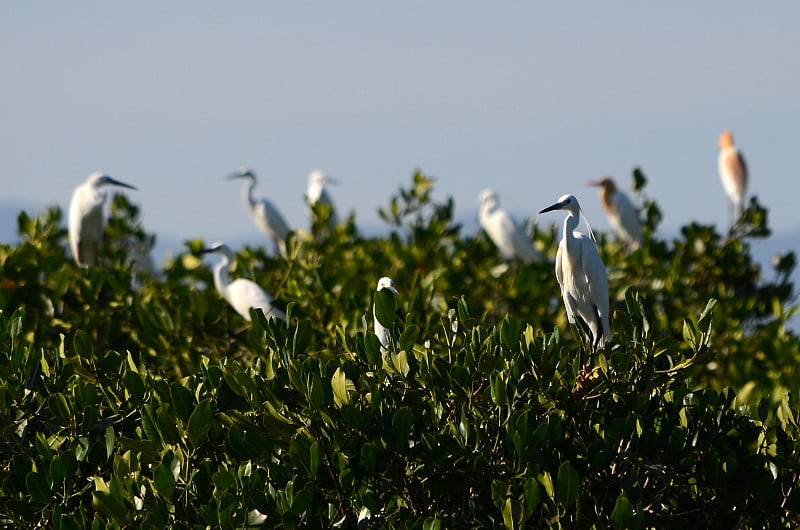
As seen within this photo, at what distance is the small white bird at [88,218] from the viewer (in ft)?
32.1

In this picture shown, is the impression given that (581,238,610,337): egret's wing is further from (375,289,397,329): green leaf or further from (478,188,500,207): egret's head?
(478,188,500,207): egret's head

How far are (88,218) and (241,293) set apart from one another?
10.4ft

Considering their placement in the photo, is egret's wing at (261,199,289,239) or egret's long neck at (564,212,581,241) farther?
egret's wing at (261,199,289,239)

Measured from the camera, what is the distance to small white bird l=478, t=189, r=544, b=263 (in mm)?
11164

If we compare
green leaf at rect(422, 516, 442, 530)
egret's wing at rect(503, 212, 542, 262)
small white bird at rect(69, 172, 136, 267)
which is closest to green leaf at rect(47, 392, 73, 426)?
green leaf at rect(422, 516, 442, 530)

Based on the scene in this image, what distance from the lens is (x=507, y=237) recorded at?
1164cm

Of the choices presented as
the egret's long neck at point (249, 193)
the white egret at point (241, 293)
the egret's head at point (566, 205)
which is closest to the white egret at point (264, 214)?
the egret's long neck at point (249, 193)

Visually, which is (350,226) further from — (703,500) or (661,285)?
(703,500)

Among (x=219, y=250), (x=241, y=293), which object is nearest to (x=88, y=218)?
(x=219, y=250)

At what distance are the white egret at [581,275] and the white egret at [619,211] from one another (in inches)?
338

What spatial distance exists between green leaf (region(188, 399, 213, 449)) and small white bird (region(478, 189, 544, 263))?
24.4ft

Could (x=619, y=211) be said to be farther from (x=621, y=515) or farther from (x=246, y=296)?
(x=621, y=515)

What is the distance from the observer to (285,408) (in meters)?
3.13

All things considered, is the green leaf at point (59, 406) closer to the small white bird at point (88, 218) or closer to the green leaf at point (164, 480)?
the green leaf at point (164, 480)
